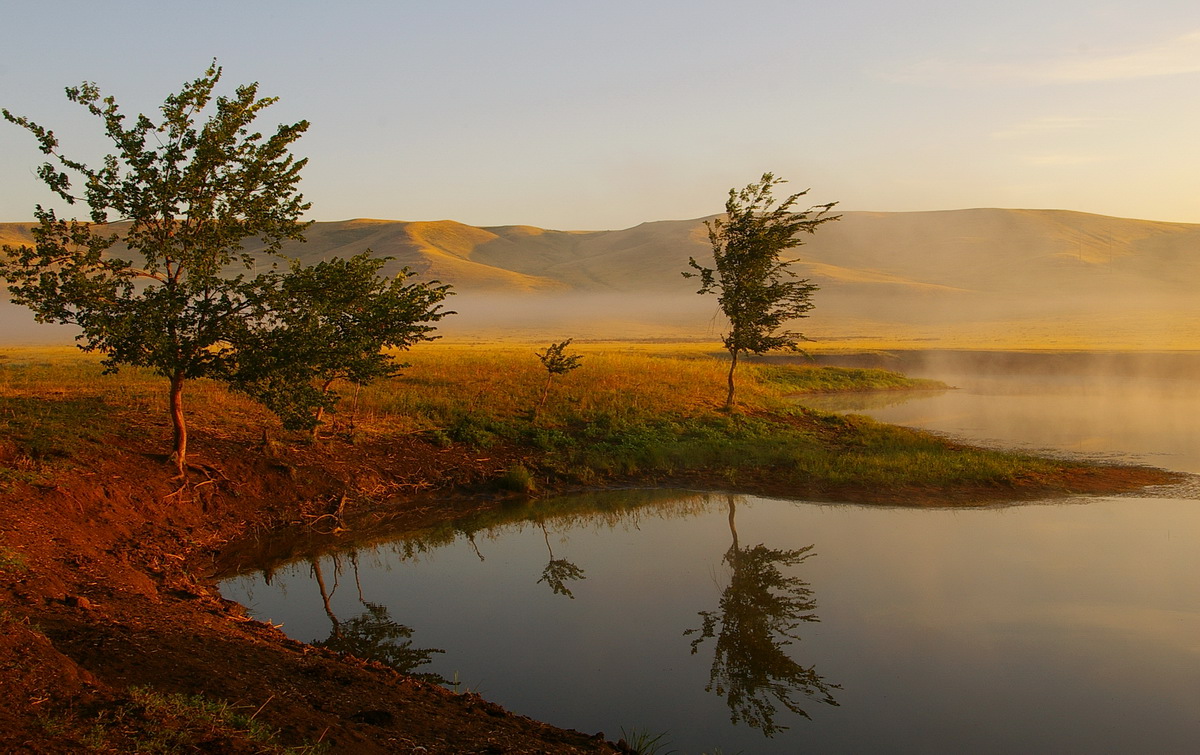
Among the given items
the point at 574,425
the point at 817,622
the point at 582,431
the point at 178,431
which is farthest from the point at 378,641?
the point at 574,425

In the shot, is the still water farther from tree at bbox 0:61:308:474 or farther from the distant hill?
the distant hill

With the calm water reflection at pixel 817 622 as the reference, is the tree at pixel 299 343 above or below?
above

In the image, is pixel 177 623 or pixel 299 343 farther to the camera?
pixel 299 343

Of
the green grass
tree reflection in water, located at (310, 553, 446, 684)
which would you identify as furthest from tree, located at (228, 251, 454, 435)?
the green grass

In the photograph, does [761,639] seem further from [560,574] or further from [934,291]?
[934,291]

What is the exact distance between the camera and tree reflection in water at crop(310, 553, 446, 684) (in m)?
9.02

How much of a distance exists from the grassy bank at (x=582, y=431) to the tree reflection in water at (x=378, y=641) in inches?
226

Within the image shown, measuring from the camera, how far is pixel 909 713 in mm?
8078

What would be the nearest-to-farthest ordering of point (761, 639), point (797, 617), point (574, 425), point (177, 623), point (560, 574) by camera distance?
point (177, 623) < point (761, 639) < point (797, 617) < point (560, 574) < point (574, 425)

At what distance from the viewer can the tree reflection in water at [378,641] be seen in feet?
29.6

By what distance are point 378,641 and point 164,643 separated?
2791 mm

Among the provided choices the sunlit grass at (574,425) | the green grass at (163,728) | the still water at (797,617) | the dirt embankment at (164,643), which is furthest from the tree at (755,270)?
the green grass at (163,728)

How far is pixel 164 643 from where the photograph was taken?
7.26 metres

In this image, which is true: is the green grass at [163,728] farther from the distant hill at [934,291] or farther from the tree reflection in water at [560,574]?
the distant hill at [934,291]
